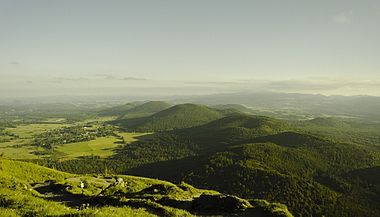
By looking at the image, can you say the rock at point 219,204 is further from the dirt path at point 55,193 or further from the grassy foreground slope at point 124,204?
the dirt path at point 55,193

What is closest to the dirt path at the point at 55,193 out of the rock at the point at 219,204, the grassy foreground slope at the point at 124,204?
the grassy foreground slope at the point at 124,204

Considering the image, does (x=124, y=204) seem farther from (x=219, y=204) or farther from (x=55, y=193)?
(x=55, y=193)

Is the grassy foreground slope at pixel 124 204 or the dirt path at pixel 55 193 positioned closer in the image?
the grassy foreground slope at pixel 124 204

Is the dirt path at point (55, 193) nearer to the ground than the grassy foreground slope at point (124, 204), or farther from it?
nearer to the ground

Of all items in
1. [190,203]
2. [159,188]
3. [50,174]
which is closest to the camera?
[190,203]

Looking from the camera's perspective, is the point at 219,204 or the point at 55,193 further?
the point at 55,193

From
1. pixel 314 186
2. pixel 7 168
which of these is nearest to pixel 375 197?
pixel 314 186

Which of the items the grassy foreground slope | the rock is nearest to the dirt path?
the grassy foreground slope

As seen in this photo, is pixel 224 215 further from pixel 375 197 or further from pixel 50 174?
pixel 375 197

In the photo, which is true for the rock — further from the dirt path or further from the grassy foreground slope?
the dirt path

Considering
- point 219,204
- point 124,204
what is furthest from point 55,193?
point 219,204

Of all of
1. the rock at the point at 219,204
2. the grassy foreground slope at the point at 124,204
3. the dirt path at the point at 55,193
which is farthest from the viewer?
the dirt path at the point at 55,193
